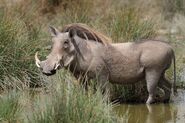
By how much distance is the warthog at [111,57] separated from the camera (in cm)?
1002

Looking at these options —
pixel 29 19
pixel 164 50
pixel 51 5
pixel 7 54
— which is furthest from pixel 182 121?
pixel 51 5

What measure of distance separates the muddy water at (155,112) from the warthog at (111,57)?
0.90ft

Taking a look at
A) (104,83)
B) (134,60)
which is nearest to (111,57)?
(134,60)

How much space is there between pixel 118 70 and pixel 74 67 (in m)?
0.76

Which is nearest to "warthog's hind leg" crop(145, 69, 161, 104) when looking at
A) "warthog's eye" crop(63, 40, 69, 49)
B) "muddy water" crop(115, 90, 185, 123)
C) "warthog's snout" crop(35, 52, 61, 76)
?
"muddy water" crop(115, 90, 185, 123)

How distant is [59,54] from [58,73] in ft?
2.92

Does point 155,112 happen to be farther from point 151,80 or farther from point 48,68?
point 48,68

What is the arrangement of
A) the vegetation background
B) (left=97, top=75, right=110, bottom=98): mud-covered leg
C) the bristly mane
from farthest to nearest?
the bristly mane, (left=97, top=75, right=110, bottom=98): mud-covered leg, the vegetation background

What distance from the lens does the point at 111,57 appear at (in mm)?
10266

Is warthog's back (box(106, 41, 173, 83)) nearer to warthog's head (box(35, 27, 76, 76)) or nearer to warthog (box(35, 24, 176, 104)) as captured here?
warthog (box(35, 24, 176, 104))

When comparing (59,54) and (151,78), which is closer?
(59,54)

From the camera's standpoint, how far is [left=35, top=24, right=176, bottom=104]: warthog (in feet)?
32.9

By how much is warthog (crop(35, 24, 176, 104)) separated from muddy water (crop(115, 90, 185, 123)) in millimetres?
273

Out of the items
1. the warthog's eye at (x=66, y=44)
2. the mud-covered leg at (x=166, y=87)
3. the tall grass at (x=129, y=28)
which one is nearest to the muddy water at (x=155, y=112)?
the mud-covered leg at (x=166, y=87)
